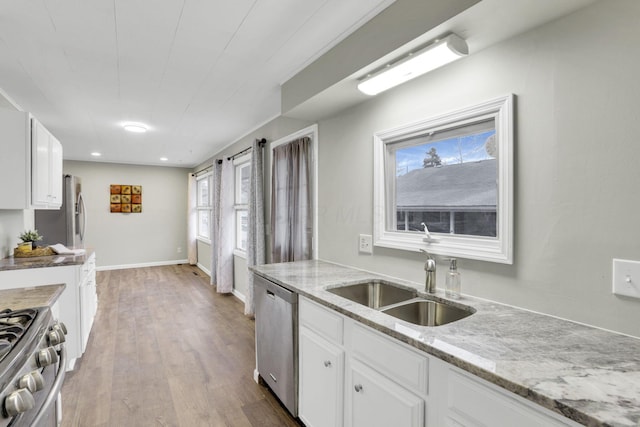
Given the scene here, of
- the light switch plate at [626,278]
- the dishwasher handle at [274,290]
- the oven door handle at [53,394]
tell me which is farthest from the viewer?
the dishwasher handle at [274,290]

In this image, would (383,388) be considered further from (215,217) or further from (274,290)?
(215,217)

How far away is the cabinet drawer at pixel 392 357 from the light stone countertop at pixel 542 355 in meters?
0.06

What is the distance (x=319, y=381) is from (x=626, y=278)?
55.6 inches

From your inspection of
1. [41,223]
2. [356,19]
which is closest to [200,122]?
[41,223]

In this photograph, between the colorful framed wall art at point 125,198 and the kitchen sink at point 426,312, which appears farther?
the colorful framed wall art at point 125,198

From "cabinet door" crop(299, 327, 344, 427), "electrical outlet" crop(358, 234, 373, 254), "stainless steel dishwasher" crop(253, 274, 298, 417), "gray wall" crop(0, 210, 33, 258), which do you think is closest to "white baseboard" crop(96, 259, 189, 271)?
"gray wall" crop(0, 210, 33, 258)

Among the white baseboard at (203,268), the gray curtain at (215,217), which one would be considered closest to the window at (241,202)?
the gray curtain at (215,217)

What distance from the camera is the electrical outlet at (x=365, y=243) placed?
7.27ft

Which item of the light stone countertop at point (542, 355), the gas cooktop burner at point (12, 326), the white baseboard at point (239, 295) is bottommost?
the white baseboard at point (239, 295)

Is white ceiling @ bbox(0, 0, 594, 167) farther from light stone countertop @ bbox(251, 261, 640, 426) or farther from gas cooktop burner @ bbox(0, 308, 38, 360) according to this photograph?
gas cooktop burner @ bbox(0, 308, 38, 360)

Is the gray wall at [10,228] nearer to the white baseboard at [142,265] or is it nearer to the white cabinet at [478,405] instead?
the white cabinet at [478,405]

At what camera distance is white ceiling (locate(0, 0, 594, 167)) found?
1.55 meters

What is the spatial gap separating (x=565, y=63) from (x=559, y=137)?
0.95ft

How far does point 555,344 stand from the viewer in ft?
3.43
